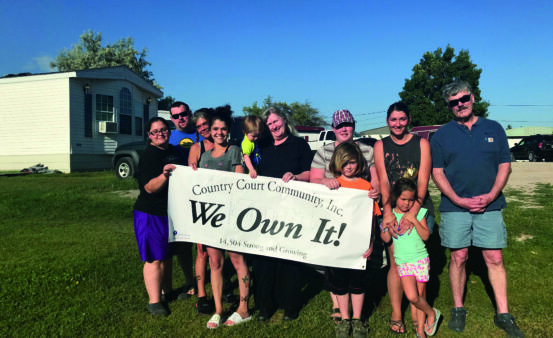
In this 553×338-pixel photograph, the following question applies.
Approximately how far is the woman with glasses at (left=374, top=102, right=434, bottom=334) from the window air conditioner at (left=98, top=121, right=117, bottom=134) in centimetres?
2059

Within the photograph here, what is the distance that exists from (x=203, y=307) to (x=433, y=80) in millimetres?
49958

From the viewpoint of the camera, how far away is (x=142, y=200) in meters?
4.14

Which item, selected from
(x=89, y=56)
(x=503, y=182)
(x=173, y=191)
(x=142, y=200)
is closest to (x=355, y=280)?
(x=503, y=182)

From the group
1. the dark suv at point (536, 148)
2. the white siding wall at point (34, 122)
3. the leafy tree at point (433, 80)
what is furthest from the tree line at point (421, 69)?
the white siding wall at point (34, 122)

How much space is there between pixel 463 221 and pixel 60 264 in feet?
16.7

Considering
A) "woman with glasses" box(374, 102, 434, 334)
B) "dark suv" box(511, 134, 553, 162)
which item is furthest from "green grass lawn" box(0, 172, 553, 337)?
"dark suv" box(511, 134, 553, 162)

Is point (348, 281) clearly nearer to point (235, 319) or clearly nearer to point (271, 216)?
point (271, 216)

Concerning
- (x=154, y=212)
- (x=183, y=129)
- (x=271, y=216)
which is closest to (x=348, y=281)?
(x=271, y=216)

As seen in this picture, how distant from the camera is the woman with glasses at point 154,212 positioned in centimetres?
406

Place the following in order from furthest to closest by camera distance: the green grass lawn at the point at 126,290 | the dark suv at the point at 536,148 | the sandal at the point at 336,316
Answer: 1. the dark suv at the point at 536,148
2. the sandal at the point at 336,316
3. the green grass lawn at the point at 126,290

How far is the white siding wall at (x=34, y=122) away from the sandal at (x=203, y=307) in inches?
756

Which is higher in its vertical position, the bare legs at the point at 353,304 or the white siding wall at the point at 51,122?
the white siding wall at the point at 51,122

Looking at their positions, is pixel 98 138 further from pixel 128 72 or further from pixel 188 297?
pixel 188 297

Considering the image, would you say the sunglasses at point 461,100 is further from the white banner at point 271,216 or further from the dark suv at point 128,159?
the dark suv at point 128,159
